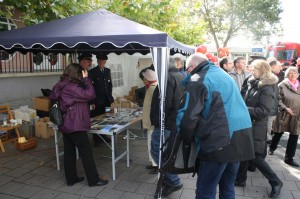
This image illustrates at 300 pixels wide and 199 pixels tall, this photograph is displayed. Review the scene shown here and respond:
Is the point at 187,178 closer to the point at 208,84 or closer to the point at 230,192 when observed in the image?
the point at 230,192

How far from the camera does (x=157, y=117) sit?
135 inches

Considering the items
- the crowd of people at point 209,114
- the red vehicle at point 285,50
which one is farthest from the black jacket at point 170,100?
the red vehicle at point 285,50

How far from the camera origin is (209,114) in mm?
2135

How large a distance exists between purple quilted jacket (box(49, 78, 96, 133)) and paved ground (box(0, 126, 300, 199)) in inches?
33.6

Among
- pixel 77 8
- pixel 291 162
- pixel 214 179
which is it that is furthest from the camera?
pixel 77 8

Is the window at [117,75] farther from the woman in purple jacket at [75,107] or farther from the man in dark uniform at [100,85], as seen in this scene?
the woman in purple jacket at [75,107]

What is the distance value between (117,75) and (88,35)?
608cm

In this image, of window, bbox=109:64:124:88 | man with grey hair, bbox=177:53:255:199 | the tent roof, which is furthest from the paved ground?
window, bbox=109:64:124:88

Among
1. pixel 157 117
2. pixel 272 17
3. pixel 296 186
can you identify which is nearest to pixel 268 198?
pixel 296 186

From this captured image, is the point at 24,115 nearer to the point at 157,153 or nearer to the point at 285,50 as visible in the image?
the point at 157,153

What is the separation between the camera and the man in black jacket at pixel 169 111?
10.9 feet

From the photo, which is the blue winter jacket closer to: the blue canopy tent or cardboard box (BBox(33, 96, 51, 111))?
the blue canopy tent

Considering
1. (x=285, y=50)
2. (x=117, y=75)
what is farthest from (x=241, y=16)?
(x=117, y=75)

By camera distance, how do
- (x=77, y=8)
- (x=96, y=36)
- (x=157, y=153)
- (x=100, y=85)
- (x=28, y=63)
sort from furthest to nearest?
(x=28, y=63)
(x=77, y=8)
(x=100, y=85)
(x=157, y=153)
(x=96, y=36)
